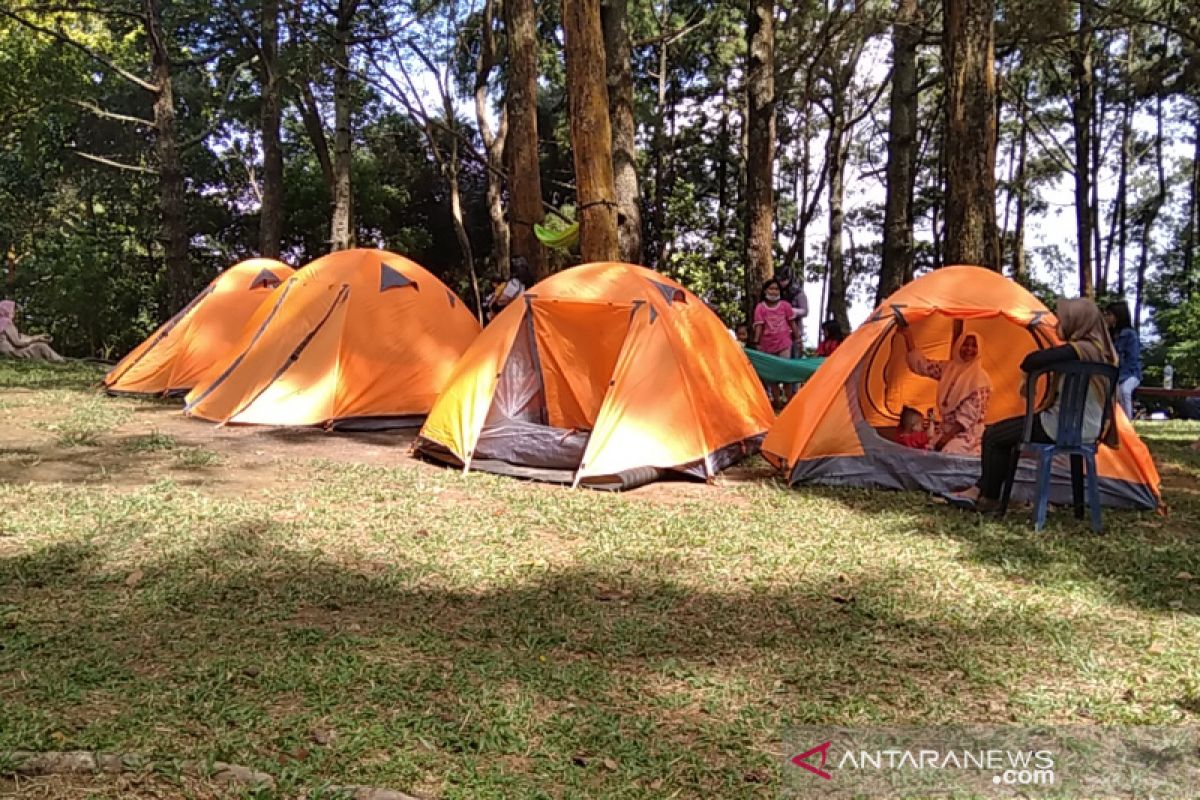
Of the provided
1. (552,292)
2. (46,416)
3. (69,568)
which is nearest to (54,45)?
(46,416)

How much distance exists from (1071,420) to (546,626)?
3.29 metres

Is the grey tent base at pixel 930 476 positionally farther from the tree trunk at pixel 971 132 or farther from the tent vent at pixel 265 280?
the tent vent at pixel 265 280

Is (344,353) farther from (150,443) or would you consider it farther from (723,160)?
(723,160)

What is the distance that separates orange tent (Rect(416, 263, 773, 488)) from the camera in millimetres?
6406

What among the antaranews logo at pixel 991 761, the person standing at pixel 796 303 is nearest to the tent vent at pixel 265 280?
the person standing at pixel 796 303

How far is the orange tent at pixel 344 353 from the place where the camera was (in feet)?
27.2

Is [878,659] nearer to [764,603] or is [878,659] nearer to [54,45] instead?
[764,603]

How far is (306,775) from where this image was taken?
239 cm

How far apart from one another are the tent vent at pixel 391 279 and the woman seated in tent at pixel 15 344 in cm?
1048

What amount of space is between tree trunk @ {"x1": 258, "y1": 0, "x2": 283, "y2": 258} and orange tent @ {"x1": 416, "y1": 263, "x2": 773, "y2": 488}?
10.00 metres

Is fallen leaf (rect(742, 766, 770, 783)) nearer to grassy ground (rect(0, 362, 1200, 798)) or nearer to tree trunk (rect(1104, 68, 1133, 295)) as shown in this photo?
grassy ground (rect(0, 362, 1200, 798))

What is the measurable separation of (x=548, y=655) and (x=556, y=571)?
0.98 meters

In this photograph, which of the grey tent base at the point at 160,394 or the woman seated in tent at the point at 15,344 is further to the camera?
A: the woman seated in tent at the point at 15,344

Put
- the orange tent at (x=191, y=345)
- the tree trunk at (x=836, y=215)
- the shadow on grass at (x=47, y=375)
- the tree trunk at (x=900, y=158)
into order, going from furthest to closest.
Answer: the tree trunk at (x=836, y=215), the tree trunk at (x=900, y=158), the shadow on grass at (x=47, y=375), the orange tent at (x=191, y=345)
